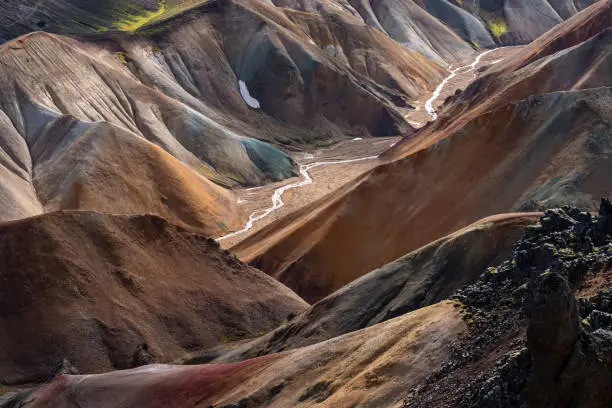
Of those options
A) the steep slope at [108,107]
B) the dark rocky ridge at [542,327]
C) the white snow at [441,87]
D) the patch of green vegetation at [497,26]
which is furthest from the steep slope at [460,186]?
the patch of green vegetation at [497,26]

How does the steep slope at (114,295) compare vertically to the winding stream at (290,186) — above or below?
above

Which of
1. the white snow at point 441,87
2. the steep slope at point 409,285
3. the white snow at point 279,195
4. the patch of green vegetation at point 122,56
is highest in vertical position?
the patch of green vegetation at point 122,56

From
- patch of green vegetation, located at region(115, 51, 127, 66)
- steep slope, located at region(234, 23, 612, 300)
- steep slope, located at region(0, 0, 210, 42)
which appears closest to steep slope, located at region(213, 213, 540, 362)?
steep slope, located at region(234, 23, 612, 300)

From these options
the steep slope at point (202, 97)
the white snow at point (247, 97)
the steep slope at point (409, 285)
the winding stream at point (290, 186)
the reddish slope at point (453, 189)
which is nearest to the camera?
the steep slope at point (409, 285)

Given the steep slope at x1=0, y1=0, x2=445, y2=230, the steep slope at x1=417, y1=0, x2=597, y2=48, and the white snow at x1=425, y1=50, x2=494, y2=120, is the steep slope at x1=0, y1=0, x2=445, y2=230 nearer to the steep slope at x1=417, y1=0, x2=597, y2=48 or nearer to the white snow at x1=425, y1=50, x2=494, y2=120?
the white snow at x1=425, y1=50, x2=494, y2=120

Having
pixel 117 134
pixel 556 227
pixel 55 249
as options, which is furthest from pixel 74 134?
pixel 556 227

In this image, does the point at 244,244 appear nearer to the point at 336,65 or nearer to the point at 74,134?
the point at 74,134

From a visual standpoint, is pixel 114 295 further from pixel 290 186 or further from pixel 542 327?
pixel 290 186

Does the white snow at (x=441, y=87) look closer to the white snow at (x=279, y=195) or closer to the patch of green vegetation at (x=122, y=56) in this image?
the white snow at (x=279, y=195)
